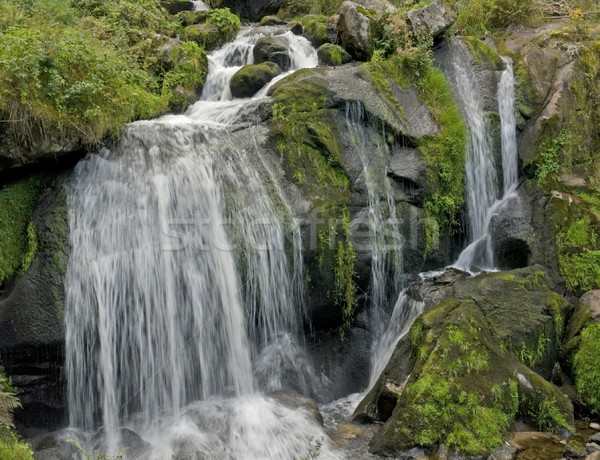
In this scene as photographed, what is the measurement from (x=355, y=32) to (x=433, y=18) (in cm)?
166

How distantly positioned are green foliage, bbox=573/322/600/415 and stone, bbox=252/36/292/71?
775 centimetres

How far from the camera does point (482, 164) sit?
366 inches

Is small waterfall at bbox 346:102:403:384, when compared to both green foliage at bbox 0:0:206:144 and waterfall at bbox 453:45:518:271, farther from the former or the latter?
green foliage at bbox 0:0:206:144

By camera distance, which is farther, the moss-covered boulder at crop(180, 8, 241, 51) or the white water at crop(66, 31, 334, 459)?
the moss-covered boulder at crop(180, 8, 241, 51)

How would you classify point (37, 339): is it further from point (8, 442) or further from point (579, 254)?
point (579, 254)

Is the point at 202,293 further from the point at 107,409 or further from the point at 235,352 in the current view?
the point at 107,409

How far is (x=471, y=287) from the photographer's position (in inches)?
276

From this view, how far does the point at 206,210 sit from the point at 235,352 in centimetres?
196

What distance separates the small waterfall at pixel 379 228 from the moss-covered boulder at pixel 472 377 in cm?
139

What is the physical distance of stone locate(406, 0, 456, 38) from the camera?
10414 mm

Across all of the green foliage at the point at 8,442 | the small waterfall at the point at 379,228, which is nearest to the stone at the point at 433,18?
the small waterfall at the point at 379,228

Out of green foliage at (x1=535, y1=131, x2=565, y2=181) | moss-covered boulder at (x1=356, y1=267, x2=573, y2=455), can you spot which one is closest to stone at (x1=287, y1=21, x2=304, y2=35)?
green foliage at (x1=535, y1=131, x2=565, y2=181)

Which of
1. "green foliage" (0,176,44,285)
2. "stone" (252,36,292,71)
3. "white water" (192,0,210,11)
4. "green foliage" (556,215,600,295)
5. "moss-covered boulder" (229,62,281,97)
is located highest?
"white water" (192,0,210,11)

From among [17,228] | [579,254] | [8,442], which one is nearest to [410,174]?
[579,254]
